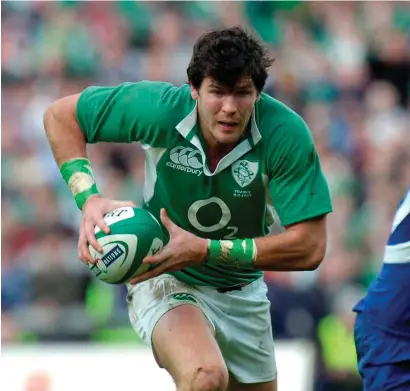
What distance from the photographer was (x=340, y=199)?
11.1 m

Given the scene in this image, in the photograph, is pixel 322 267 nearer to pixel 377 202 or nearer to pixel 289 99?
pixel 377 202

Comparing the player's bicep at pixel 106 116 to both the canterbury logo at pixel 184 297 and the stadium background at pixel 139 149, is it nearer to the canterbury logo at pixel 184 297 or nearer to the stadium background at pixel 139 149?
the canterbury logo at pixel 184 297

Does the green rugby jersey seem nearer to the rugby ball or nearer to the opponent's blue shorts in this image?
the rugby ball

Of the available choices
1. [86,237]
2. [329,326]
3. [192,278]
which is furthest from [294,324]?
[86,237]

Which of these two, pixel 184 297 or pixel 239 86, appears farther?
pixel 184 297

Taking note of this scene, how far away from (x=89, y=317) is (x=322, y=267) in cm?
220

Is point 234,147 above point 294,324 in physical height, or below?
above

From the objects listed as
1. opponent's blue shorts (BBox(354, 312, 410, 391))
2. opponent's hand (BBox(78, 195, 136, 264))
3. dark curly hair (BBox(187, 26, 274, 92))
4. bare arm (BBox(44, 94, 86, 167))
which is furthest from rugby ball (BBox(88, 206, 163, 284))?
opponent's blue shorts (BBox(354, 312, 410, 391))

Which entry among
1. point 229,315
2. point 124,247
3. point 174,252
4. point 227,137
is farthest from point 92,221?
point 229,315

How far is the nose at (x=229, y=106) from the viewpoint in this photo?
4.98 meters

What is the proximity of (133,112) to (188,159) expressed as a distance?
349 millimetres

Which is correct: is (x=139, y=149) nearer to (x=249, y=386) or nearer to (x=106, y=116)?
(x=249, y=386)

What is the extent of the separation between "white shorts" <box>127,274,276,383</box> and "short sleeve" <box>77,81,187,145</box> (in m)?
0.77

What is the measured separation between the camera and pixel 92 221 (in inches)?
196
